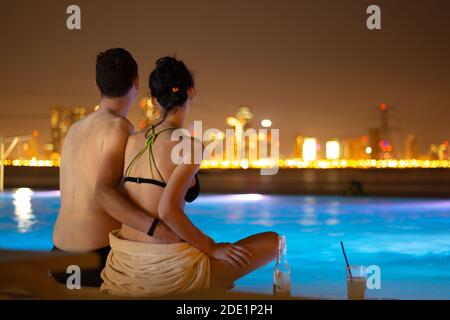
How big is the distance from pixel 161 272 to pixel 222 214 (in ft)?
32.0

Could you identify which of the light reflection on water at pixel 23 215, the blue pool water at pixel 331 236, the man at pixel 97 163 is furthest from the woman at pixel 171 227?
the light reflection on water at pixel 23 215

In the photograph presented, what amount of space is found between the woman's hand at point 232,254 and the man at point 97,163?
0.48 meters

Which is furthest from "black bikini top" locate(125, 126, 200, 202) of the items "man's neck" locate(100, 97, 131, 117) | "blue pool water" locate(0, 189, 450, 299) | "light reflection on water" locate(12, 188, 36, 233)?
"light reflection on water" locate(12, 188, 36, 233)

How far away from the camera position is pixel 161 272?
2.83m

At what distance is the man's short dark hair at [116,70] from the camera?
10.7 ft

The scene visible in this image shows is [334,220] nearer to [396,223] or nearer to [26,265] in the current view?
[396,223]

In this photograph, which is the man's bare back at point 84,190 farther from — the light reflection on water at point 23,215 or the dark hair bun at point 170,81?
the light reflection on water at point 23,215

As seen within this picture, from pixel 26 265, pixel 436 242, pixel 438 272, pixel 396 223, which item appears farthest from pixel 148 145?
pixel 396 223

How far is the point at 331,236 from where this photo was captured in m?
9.07

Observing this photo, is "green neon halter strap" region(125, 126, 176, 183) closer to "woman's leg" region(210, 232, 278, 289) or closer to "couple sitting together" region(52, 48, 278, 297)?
"couple sitting together" region(52, 48, 278, 297)

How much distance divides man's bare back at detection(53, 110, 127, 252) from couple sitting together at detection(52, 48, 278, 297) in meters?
0.12

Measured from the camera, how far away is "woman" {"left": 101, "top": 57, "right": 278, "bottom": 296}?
9.18ft

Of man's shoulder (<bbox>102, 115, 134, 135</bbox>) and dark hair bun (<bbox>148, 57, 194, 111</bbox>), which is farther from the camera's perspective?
man's shoulder (<bbox>102, 115, 134, 135</bbox>)
